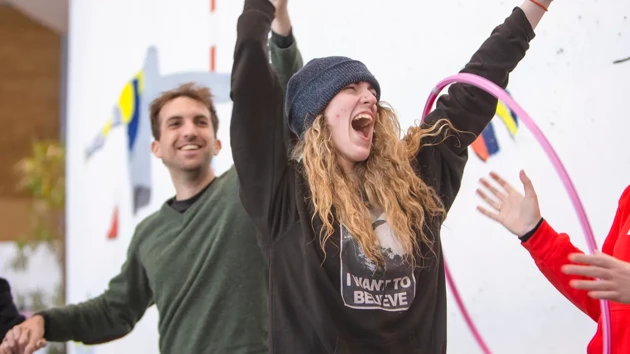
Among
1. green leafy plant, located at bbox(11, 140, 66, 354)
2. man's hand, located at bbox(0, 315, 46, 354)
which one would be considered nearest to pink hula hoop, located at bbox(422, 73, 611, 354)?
man's hand, located at bbox(0, 315, 46, 354)

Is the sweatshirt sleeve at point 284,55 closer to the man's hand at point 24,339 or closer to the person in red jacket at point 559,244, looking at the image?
the person in red jacket at point 559,244

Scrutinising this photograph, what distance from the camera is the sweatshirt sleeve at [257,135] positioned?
1.46 metres

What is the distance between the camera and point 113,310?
2098 millimetres

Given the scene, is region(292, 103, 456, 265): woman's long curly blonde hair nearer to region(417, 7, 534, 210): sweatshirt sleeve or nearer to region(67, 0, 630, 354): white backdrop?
region(417, 7, 534, 210): sweatshirt sleeve

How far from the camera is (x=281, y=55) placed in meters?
1.76

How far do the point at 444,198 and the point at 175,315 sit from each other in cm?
73

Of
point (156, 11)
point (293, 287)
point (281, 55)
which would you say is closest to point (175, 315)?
point (293, 287)

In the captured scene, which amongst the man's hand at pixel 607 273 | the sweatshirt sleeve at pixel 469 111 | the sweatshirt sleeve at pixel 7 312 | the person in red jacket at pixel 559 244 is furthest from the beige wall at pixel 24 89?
the man's hand at pixel 607 273

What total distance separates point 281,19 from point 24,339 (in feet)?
3.29

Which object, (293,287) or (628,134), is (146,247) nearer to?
(293,287)

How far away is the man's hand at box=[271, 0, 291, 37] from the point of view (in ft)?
5.28

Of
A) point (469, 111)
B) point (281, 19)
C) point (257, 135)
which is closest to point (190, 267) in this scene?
point (257, 135)

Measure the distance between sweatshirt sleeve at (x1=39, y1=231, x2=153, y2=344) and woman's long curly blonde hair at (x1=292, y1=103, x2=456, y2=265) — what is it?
790mm

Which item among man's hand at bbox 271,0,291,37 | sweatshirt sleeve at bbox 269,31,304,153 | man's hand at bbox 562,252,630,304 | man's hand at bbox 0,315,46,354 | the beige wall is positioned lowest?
man's hand at bbox 0,315,46,354
